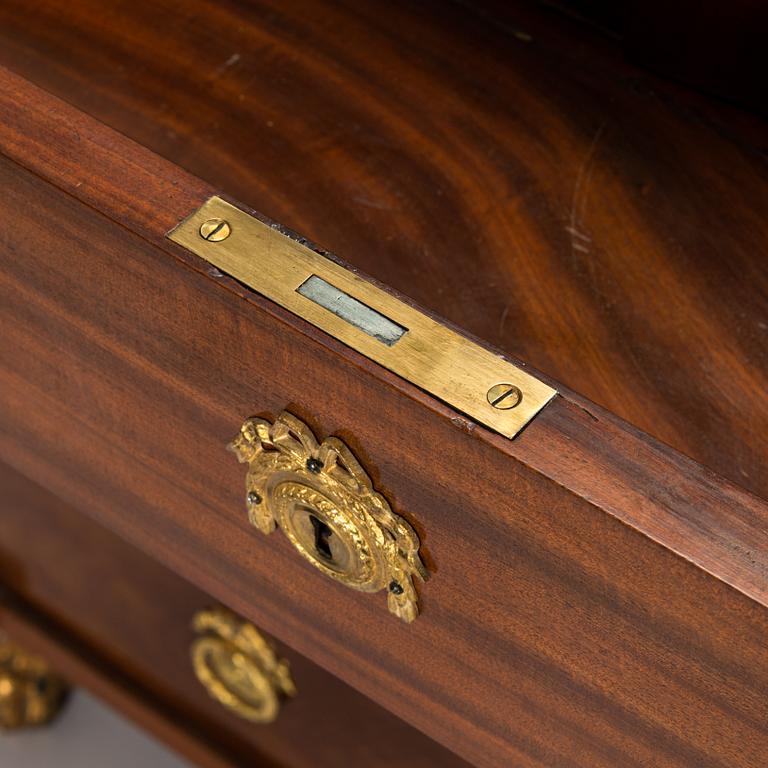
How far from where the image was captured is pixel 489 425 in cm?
52

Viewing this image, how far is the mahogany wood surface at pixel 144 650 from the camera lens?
3.11 feet

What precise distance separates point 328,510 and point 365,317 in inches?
4.2

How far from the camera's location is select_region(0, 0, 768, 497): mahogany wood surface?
709 mm

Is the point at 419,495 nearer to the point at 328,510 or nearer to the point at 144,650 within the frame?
the point at 328,510

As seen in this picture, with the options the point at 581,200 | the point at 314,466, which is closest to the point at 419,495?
the point at 314,466

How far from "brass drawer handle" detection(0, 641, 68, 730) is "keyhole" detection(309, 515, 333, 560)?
0.66 metres

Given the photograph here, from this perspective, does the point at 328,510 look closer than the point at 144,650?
Yes

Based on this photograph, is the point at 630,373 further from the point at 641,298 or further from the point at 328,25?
the point at 328,25

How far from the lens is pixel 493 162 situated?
2.58 feet

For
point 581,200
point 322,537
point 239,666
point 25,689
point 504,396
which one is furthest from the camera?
point 25,689

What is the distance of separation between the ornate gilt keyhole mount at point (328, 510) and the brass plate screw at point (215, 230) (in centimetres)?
8

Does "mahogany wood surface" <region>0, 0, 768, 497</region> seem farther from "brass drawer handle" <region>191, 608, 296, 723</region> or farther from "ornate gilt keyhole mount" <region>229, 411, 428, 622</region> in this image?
"brass drawer handle" <region>191, 608, 296, 723</region>

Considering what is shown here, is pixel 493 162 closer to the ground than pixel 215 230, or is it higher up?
higher up

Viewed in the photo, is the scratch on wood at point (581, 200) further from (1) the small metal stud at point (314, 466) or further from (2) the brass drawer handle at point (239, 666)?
(2) the brass drawer handle at point (239, 666)
